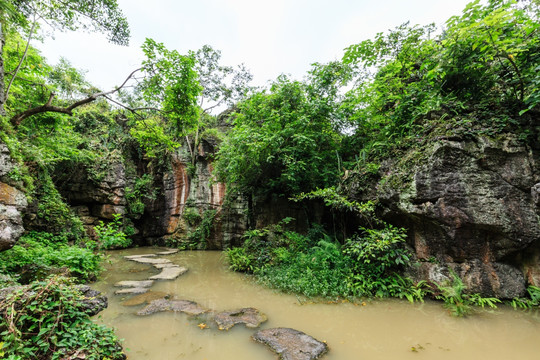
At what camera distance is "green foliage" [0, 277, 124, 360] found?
78.7 inches

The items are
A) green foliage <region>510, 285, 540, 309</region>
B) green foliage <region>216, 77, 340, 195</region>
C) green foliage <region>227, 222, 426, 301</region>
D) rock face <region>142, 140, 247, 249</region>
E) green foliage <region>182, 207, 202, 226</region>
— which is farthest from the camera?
green foliage <region>182, 207, 202, 226</region>

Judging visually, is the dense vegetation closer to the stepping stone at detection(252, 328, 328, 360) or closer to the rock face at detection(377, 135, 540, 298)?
the rock face at detection(377, 135, 540, 298)

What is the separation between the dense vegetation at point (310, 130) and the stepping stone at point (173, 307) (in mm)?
1475

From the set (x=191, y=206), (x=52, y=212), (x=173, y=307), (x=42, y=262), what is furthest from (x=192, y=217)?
(x=173, y=307)

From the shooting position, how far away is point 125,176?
1259 centimetres

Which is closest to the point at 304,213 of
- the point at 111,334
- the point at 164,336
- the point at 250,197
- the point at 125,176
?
the point at 250,197

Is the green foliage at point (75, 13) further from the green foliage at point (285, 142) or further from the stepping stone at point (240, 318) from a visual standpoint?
the stepping stone at point (240, 318)

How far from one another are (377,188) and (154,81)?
7414mm

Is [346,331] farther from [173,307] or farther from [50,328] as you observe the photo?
[50,328]

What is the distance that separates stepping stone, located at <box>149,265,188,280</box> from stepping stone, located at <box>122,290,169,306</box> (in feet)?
3.97

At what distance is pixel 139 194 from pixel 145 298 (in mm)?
9997

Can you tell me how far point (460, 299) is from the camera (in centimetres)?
397

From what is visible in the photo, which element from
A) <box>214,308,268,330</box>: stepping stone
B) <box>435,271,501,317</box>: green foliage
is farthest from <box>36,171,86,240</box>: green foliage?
<box>435,271,501,317</box>: green foliage

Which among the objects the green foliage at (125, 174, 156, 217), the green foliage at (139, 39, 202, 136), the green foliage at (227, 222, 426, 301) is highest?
the green foliage at (139, 39, 202, 136)
